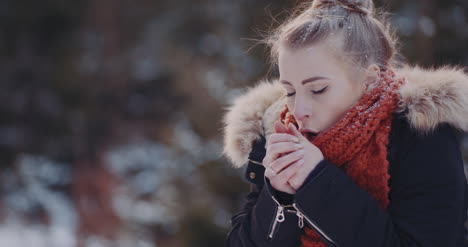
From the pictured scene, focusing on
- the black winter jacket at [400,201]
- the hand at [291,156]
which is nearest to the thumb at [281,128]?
the hand at [291,156]

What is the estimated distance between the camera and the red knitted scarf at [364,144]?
1.23 meters

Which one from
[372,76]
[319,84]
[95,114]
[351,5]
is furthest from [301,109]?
[95,114]

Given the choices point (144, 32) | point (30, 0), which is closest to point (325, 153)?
point (144, 32)

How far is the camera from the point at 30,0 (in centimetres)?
650

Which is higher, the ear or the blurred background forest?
the blurred background forest

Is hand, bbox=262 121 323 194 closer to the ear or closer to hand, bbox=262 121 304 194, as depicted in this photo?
hand, bbox=262 121 304 194

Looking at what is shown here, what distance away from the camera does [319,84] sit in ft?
4.07

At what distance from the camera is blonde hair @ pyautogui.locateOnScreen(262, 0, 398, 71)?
50.2 inches

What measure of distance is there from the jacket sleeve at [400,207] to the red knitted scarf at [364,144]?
0.20 feet

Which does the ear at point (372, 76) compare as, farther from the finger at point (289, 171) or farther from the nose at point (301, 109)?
the finger at point (289, 171)

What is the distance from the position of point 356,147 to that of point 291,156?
168 mm

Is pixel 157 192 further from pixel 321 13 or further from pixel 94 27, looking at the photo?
pixel 321 13

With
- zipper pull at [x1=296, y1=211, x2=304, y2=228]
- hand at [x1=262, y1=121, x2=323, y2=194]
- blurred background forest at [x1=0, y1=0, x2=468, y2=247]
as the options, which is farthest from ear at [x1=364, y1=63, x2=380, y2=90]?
blurred background forest at [x1=0, y1=0, x2=468, y2=247]

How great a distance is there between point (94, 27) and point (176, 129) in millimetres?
1781
